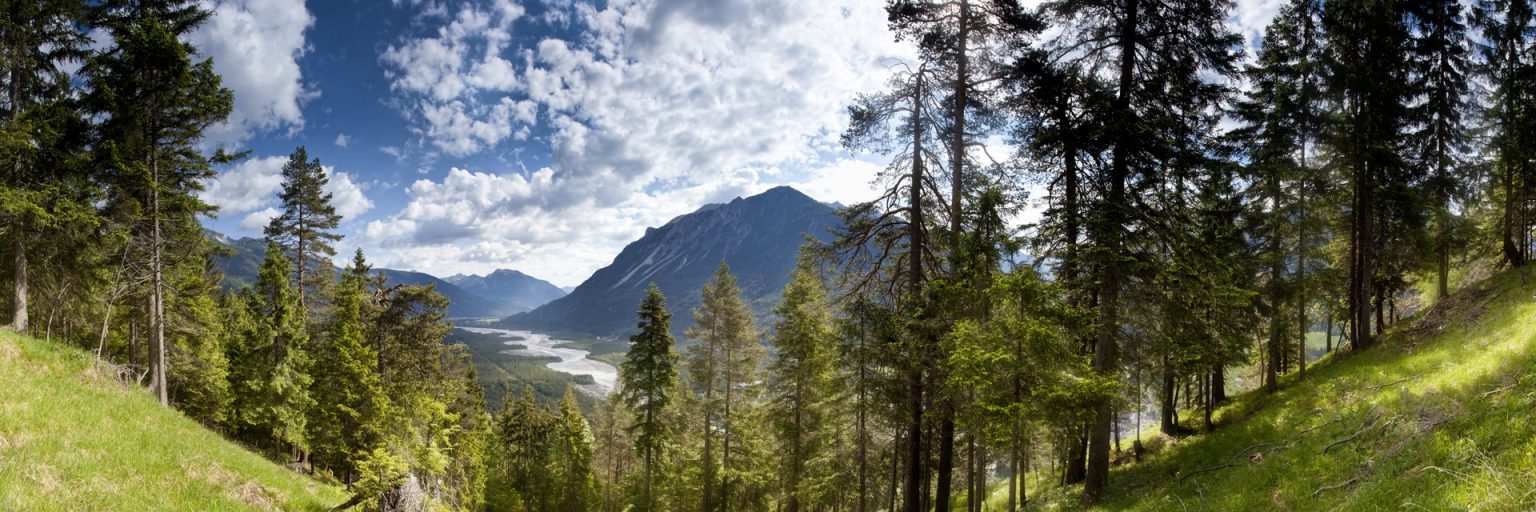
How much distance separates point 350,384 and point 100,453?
1684cm

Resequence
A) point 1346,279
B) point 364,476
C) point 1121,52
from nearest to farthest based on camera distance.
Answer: point 364,476, point 1121,52, point 1346,279

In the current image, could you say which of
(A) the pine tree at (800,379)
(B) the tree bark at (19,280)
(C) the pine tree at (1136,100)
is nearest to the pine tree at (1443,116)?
(C) the pine tree at (1136,100)

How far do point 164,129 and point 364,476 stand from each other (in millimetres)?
15430

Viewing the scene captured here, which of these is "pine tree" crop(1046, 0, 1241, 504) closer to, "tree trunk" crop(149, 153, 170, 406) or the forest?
the forest

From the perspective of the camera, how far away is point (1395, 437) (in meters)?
8.45

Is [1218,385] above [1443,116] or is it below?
below

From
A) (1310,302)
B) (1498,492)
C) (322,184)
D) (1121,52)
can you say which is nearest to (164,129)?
(322,184)

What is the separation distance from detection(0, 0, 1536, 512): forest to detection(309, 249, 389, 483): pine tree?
0.46 ft

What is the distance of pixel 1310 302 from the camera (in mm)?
20891

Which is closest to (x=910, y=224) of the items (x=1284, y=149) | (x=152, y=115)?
(x=1284, y=149)

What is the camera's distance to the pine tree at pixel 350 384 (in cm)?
2403

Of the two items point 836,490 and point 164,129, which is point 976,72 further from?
point 164,129

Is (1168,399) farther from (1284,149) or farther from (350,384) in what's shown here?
(350,384)

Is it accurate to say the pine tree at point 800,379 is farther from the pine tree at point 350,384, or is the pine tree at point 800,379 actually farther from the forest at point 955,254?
the pine tree at point 350,384
